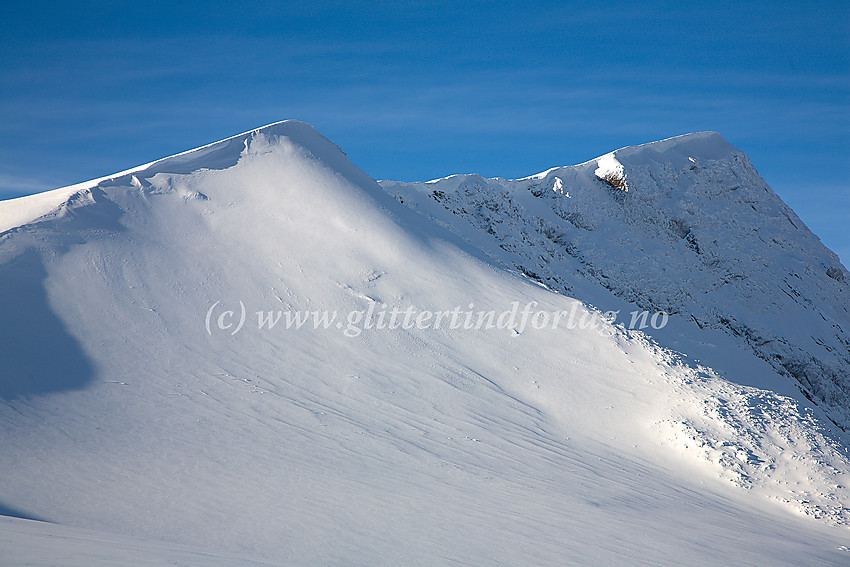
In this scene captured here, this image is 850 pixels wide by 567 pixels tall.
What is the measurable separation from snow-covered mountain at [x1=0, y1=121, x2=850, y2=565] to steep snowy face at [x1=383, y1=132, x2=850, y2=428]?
0.13m

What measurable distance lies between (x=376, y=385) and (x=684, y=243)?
1350 cm

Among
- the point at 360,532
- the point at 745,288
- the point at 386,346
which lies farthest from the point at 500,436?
the point at 745,288

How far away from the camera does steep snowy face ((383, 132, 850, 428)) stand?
17.1m

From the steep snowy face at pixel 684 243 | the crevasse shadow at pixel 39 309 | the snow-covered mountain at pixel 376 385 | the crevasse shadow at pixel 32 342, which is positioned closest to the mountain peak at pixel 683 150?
the steep snowy face at pixel 684 243

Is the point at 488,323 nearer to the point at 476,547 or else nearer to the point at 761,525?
the point at 761,525

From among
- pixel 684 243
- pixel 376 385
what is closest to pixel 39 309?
pixel 376 385

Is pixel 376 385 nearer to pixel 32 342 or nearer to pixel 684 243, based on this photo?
pixel 32 342

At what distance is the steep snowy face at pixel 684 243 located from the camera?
56.2 ft

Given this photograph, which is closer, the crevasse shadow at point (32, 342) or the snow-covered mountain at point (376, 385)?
the snow-covered mountain at point (376, 385)

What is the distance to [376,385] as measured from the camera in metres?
10.4

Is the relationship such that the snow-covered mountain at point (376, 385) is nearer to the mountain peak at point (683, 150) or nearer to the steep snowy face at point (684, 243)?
the steep snowy face at point (684, 243)

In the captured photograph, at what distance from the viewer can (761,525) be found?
8.13 m

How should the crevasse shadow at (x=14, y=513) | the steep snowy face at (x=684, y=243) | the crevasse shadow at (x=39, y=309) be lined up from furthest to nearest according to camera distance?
the steep snowy face at (x=684, y=243), the crevasse shadow at (x=39, y=309), the crevasse shadow at (x=14, y=513)

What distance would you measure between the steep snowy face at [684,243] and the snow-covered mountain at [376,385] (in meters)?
Answer: 0.13
